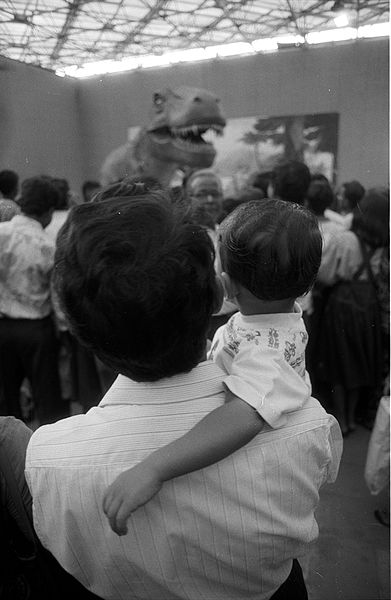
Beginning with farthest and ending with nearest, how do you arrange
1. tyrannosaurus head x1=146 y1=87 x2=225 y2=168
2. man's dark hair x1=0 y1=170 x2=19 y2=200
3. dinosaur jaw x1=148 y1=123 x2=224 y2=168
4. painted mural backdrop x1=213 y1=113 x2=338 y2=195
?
dinosaur jaw x1=148 y1=123 x2=224 y2=168 < tyrannosaurus head x1=146 y1=87 x2=225 y2=168 < painted mural backdrop x1=213 y1=113 x2=338 y2=195 < man's dark hair x1=0 y1=170 x2=19 y2=200

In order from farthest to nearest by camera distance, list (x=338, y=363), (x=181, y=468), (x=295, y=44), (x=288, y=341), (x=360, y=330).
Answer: (x=360, y=330) → (x=338, y=363) → (x=295, y=44) → (x=288, y=341) → (x=181, y=468)

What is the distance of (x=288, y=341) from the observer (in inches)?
22.5

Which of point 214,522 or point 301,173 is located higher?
point 301,173

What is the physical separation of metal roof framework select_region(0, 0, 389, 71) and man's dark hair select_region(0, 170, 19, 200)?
5.5 inches

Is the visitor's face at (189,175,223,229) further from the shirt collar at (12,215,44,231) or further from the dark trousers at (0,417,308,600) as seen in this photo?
the dark trousers at (0,417,308,600)

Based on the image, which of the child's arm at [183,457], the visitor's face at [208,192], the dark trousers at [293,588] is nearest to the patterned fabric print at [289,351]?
the child's arm at [183,457]

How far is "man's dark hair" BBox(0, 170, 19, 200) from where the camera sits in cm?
65

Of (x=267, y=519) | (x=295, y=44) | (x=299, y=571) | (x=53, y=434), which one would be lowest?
(x=299, y=571)

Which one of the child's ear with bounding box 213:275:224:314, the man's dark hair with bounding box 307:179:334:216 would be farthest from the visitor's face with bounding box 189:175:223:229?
the child's ear with bounding box 213:275:224:314

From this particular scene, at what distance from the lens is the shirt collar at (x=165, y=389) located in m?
0.45

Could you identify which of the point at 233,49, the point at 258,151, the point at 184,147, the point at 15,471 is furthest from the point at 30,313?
the point at 258,151

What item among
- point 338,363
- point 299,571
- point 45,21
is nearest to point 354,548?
point 338,363

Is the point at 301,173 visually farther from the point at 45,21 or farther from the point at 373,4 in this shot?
the point at 45,21

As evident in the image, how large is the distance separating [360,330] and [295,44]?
0.68m
